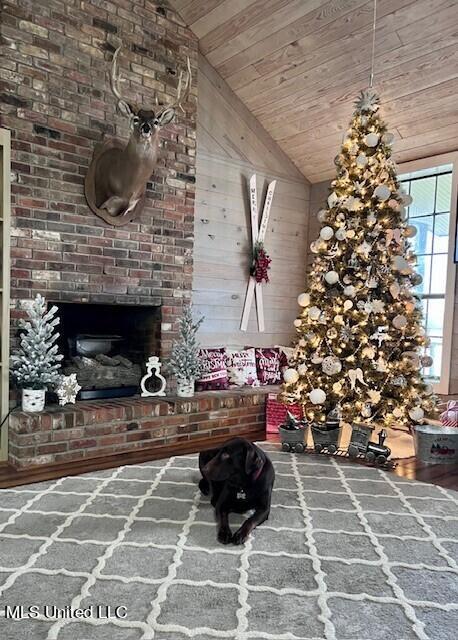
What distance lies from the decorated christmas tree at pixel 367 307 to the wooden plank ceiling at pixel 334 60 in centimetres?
45

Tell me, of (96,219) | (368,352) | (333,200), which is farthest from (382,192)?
(96,219)

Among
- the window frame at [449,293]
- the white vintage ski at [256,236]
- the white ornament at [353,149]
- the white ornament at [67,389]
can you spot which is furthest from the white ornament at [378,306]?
the white ornament at [67,389]

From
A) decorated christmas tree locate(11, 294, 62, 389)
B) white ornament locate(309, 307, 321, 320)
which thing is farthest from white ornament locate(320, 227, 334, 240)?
decorated christmas tree locate(11, 294, 62, 389)

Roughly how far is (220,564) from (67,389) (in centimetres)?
191

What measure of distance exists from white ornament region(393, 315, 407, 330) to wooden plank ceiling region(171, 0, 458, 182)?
1.72 meters

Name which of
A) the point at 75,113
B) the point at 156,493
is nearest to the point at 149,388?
the point at 156,493

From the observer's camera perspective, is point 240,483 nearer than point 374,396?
Yes

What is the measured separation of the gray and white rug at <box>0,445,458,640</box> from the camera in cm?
159

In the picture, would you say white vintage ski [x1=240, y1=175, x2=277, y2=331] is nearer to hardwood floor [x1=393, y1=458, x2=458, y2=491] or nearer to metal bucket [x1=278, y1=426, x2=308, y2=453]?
metal bucket [x1=278, y1=426, x2=308, y2=453]

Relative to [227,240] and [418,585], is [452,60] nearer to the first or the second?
[227,240]

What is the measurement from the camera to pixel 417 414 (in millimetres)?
3621

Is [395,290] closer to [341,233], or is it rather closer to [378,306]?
[378,306]

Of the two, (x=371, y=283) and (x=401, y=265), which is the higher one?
(x=401, y=265)

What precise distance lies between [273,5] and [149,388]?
305 centimetres
